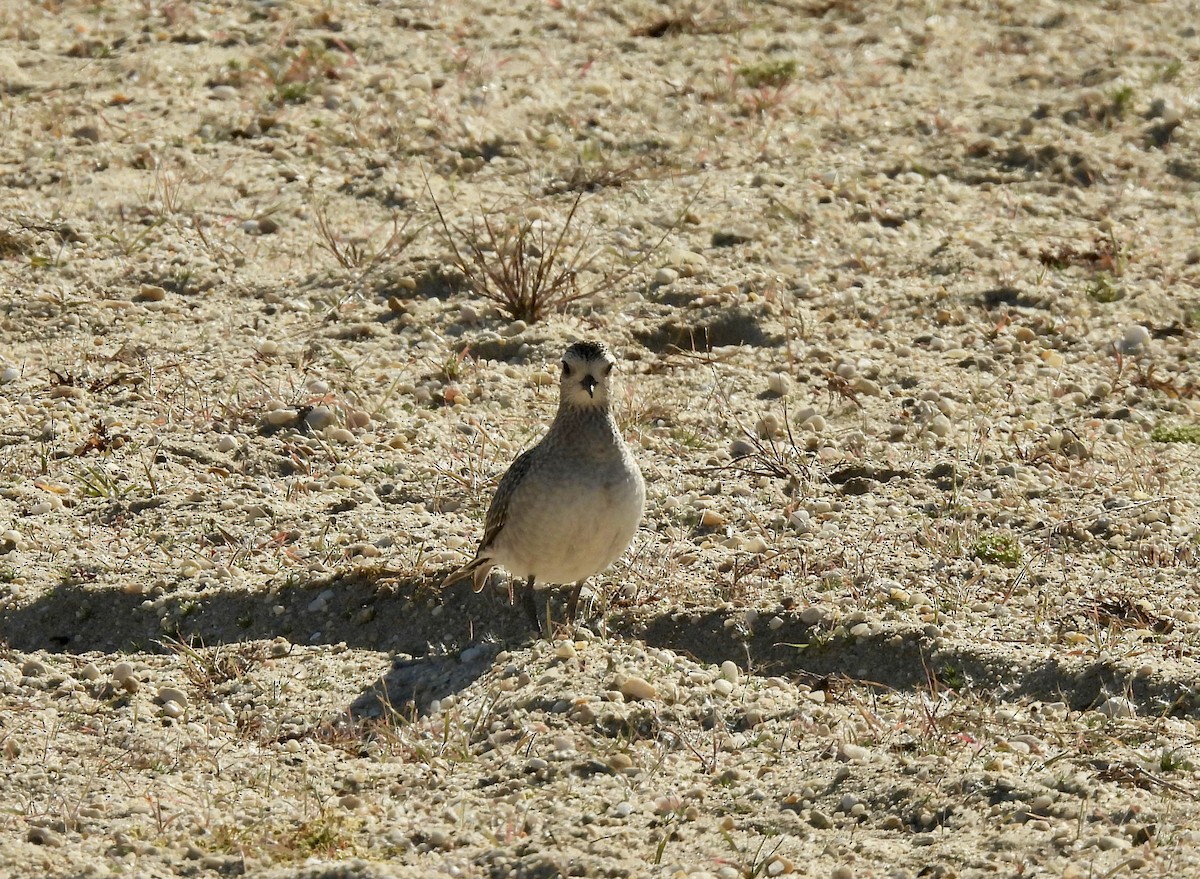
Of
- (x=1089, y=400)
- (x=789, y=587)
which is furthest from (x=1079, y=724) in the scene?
(x=1089, y=400)

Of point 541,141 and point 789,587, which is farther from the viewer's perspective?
point 541,141

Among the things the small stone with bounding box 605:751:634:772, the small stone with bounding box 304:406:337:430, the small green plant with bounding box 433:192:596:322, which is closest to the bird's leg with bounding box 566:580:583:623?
the small stone with bounding box 605:751:634:772

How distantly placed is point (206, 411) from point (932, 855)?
4314 mm

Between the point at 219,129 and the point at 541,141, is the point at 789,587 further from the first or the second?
the point at 219,129

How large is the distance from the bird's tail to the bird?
1cm

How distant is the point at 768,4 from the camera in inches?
517

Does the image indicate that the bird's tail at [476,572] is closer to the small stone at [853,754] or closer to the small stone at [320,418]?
the small stone at [320,418]

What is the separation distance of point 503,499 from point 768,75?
596cm

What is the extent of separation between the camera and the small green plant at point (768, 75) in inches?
466

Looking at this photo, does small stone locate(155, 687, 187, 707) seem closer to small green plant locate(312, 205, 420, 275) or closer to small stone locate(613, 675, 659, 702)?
small stone locate(613, 675, 659, 702)

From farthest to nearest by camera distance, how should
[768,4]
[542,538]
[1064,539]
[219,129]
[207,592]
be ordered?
1. [768,4]
2. [219,129]
3. [1064,539]
4. [207,592]
5. [542,538]

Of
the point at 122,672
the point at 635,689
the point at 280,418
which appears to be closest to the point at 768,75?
the point at 280,418

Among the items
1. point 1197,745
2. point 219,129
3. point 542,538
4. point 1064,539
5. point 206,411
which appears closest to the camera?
point 1197,745

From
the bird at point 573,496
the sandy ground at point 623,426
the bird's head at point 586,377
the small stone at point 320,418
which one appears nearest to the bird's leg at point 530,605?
the bird at point 573,496
